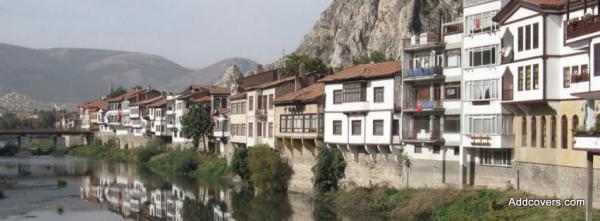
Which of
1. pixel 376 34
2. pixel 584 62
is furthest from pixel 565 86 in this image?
pixel 376 34

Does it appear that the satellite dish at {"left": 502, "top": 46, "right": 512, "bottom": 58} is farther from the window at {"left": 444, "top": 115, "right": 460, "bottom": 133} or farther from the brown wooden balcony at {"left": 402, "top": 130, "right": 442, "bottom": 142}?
the brown wooden balcony at {"left": 402, "top": 130, "right": 442, "bottom": 142}

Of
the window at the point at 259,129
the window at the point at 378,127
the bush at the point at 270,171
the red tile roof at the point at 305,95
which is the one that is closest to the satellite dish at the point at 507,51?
the window at the point at 378,127

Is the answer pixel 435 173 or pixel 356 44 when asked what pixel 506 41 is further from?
pixel 356 44

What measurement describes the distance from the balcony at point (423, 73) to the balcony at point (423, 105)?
1527 mm

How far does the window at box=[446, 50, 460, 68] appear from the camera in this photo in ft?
149

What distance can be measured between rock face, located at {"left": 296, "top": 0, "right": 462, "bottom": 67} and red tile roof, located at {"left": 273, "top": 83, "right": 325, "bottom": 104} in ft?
157

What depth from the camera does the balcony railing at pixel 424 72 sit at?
46438mm

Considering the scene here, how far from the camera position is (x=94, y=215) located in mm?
55781

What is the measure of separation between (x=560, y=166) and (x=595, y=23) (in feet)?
29.7

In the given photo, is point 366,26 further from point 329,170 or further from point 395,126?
point 395,126

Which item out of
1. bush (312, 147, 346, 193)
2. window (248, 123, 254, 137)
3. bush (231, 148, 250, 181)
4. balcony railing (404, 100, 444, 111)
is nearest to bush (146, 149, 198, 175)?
window (248, 123, 254, 137)

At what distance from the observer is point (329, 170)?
184 feet

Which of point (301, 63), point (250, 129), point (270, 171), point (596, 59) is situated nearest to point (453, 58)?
point (596, 59)

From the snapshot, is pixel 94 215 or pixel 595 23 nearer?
pixel 595 23
